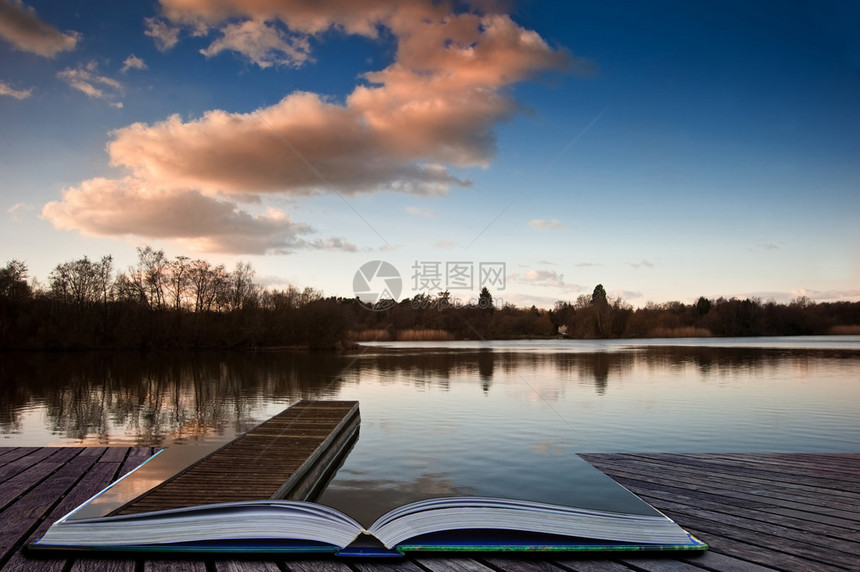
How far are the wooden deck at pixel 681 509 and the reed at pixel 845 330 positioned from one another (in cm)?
7827

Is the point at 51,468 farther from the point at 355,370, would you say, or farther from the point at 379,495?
the point at 355,370

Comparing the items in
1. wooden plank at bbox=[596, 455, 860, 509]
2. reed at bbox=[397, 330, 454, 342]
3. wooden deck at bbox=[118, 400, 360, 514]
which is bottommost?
reed at bbox=[397, 330, 454, 342]

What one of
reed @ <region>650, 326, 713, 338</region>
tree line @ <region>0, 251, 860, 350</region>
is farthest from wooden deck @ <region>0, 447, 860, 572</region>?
reed @ <region>650, 326, 713, 338</region>

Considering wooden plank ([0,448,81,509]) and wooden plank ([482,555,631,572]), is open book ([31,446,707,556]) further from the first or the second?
wooden plank ([0,448,81,509])

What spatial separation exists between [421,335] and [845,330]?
174 feet

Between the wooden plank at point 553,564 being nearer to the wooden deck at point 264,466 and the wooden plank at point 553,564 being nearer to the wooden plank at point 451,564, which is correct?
the wooden plank at point 451,564

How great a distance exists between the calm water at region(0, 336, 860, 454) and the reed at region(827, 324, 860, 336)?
58996 millimetres

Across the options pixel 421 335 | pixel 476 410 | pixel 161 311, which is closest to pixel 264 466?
pixel 476 410

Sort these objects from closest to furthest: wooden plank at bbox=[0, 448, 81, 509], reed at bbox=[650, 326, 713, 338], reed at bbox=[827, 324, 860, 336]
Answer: wooden plank at bbox=[0, 448, 81, 509] → reed at bbox=[827, 324, 860, 336] → reed at bbox=[650, 326, 713, 338]

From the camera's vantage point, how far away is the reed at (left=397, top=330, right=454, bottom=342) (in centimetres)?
6431

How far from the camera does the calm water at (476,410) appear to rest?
8.45 metres

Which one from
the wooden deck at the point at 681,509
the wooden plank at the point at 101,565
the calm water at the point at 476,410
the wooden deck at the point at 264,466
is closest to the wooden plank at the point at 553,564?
the wooden deck at the point at 681,509

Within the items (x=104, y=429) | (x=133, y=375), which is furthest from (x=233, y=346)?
(x=104, y=429)

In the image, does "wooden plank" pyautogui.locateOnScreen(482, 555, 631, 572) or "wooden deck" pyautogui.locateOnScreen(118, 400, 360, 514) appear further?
"wooden deck" pyautogui.locateOnScreen(118, 400, 360, 514)
